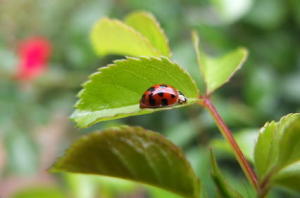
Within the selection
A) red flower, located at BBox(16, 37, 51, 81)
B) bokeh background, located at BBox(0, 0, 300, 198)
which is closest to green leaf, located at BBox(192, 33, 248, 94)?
bokeh background, located at BBox(0, 0, 300, 198)

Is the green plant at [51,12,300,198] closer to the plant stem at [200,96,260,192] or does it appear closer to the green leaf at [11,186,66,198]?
the plant stem at [200,96,260,192]

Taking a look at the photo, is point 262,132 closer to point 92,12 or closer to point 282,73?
point 282,73

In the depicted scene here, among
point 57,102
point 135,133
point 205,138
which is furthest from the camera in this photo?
point 57,102

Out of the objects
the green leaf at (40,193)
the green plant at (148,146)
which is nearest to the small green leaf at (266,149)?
the green plant at (148,146)

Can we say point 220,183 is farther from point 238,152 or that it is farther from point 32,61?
point 32,61

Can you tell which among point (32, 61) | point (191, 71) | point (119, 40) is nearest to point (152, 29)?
point (119, 40)

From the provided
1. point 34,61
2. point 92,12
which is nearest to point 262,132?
point 92,12

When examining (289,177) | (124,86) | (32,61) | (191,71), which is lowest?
(289,177)
